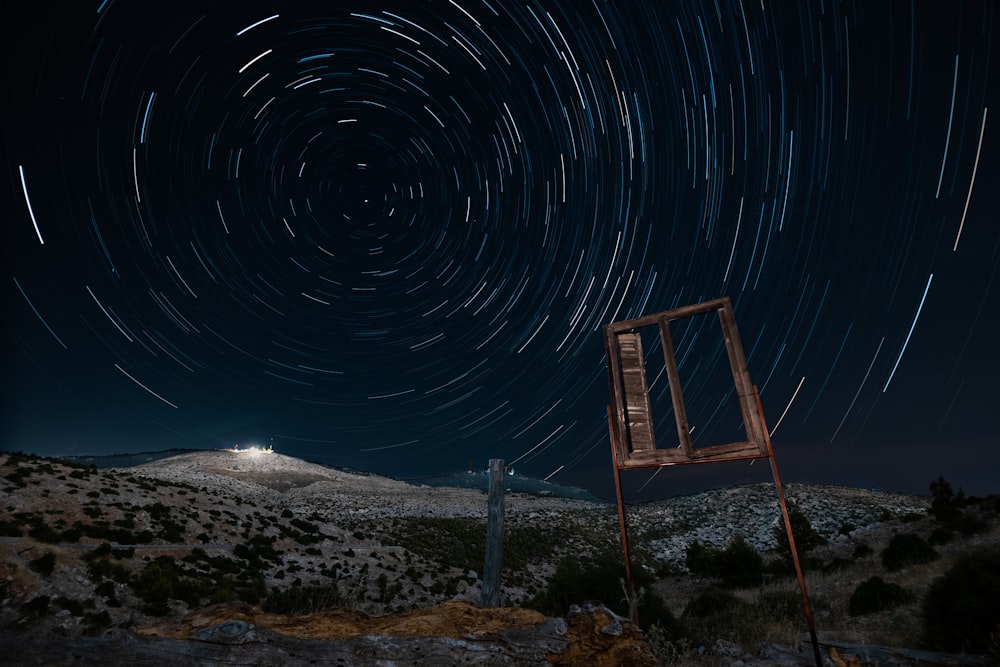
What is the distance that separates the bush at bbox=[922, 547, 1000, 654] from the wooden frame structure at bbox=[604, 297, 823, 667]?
4068 millimetres

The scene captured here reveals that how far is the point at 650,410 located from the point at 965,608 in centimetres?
797

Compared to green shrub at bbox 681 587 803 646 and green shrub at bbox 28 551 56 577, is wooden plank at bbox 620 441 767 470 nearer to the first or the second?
green shrub at bbox 681 587 803 646

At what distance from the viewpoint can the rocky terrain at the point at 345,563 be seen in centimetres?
522

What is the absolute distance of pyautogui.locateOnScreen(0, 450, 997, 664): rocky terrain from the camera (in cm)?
522

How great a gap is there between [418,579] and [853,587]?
64.7 ft

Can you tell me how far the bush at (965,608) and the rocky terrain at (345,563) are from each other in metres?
0.88

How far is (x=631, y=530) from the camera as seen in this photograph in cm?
4500

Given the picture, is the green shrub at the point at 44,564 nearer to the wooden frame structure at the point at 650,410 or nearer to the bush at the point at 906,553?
the wooden frame structure at the point at 650,410

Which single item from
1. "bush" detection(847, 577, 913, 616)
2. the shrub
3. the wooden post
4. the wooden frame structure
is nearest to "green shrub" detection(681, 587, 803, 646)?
"bush" detection(847, 577, 913, 616)

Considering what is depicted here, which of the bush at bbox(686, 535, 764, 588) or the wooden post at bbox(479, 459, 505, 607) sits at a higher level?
the wooden post at bbox(479, 459, 505, 607)

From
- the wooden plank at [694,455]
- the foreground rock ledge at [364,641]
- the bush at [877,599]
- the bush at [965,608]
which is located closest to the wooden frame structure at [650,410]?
the wooden plank at [694,455]

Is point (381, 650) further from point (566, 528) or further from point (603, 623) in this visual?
A: point (566, 528)

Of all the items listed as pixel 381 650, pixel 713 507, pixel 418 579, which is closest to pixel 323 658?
pixel 381 650

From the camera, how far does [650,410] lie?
791 cm
